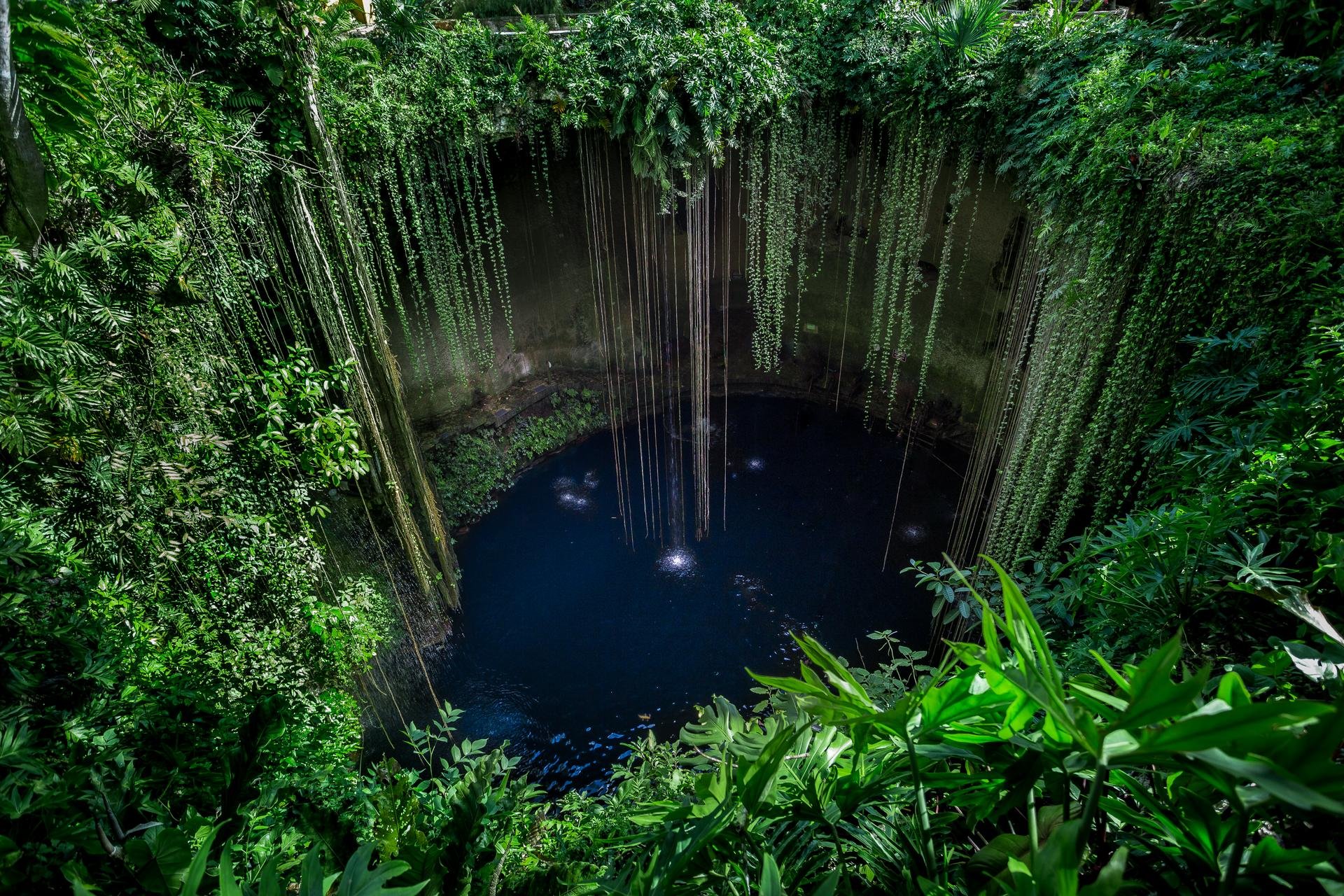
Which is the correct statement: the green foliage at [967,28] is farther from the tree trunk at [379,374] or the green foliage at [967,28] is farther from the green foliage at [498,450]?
the green foliage at [498,450]

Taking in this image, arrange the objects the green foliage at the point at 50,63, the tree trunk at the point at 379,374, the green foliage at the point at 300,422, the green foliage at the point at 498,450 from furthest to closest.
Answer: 1. the green foliage at the point at 498,450
2. the tree trunk at the point at 379,374
3. the green foliage at the point at 300,422
4. the green foliage at the point at 50,63

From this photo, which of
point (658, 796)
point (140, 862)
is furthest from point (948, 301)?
point (140, 862)

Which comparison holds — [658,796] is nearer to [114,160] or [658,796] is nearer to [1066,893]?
[1066,893]

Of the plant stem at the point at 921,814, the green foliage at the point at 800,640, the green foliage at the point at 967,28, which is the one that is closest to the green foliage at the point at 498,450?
the green foliage at the point at 800,640

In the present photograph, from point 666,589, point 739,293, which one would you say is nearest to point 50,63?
point 666,589

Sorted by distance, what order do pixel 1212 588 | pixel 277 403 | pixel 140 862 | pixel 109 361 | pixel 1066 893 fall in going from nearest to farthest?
pixel 1066 893, pixel 140 862, pixel 1212 588, pixel 109 361, pixel 277 403
